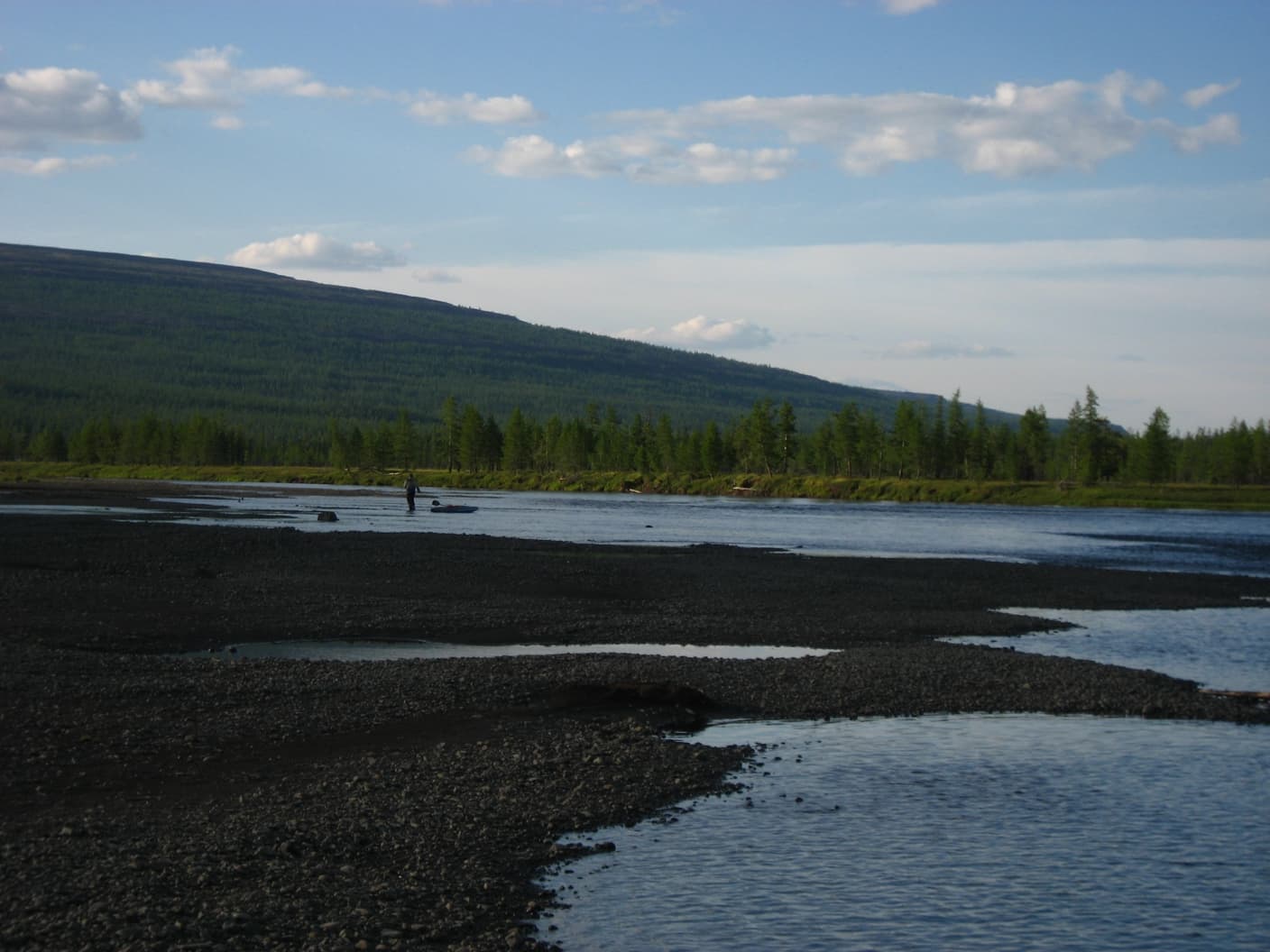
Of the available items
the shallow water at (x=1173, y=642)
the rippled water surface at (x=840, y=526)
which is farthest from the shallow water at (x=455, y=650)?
the rippled water surface at (x=840, y=526)

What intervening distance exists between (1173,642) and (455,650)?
57.5ft

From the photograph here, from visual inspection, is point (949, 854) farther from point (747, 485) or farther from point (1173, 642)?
point (747, 485)

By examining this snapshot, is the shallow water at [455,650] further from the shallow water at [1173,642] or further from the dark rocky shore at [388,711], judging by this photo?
the shallow water at [1173,642]

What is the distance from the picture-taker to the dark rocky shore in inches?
451

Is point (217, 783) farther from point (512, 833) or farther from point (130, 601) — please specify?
point (130, 601)

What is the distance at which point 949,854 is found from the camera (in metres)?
14.2

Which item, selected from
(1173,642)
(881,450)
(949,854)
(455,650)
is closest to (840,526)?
(1173,642)

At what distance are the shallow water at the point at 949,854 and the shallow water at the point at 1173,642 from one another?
699 centimetres

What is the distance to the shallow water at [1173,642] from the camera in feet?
86.9

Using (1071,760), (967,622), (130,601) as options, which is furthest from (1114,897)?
(130,601)

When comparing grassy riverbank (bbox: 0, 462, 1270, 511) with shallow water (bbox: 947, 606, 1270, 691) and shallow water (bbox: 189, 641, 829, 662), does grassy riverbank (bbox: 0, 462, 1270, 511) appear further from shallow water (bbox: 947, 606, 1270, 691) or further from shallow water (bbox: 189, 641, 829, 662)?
shallow water (bbox: 189, 641, 829, 662)

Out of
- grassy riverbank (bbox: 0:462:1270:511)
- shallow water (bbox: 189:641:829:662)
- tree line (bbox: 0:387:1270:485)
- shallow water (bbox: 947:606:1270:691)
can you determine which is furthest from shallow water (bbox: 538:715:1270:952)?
tree line (bbox: 0:387:1270:485)

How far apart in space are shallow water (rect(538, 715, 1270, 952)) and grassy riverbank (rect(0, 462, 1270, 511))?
371ft

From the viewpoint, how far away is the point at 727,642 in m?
29.3
